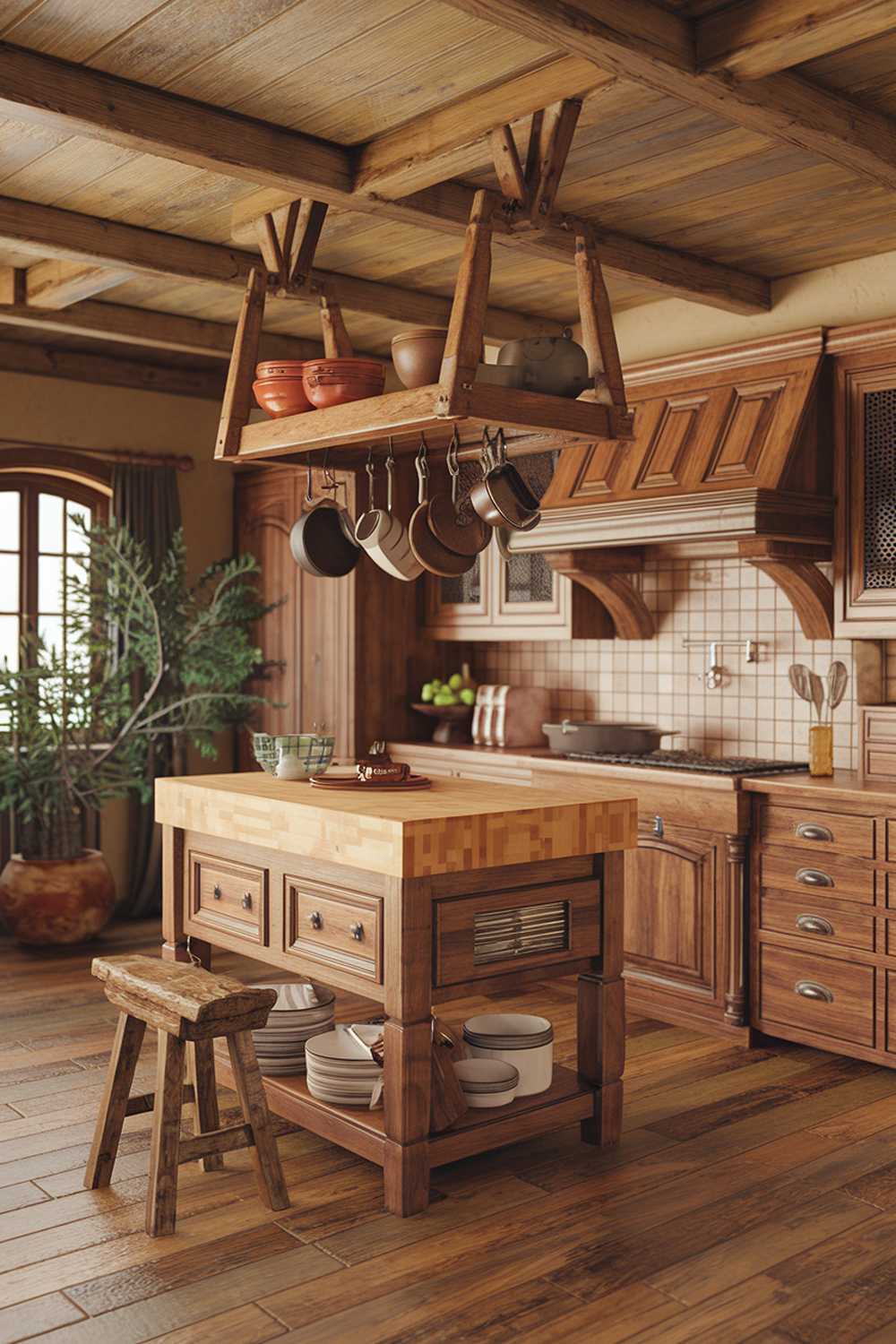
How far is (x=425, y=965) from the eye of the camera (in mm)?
3051

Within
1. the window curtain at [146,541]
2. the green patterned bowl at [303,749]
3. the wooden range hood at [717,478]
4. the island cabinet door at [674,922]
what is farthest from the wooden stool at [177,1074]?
the window curtain at [146,541]

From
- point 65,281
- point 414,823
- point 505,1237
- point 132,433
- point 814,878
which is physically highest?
point 65,281

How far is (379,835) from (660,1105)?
57.2 inches

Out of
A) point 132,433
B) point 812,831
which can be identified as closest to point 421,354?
point 812,831

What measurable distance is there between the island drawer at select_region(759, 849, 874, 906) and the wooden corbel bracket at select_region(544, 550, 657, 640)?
1452mm

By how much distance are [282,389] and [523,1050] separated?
Answer: 2.03 metres

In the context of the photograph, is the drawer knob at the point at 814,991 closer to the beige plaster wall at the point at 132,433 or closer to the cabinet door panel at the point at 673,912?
the cabinet door panel at the point at 673,912

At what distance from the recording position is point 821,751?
15.1 ft

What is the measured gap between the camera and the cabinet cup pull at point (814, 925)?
427 centimetres

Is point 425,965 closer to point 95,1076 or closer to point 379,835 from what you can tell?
point 379,835

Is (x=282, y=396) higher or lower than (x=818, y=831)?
higher

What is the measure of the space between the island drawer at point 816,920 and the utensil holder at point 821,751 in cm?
50

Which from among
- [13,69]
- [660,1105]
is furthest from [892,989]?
[13,69]

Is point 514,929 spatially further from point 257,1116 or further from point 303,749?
point 303,749
